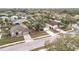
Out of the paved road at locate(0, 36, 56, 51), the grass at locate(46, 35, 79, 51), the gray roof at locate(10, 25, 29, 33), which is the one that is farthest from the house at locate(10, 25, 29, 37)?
the grass at locate(46, 35, 79, 51)

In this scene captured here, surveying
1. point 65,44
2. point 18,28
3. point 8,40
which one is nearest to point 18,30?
point 18,28

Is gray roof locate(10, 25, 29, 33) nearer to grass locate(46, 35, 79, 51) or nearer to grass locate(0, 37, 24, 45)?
grass locate(0, 37, 24, 45)

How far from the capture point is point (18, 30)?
4.66ft

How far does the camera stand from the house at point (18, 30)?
1.41 meters

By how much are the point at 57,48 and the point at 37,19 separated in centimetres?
35

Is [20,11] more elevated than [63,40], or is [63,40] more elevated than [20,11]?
[20,11]

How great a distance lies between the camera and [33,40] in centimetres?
142

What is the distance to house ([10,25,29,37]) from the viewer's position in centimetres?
141

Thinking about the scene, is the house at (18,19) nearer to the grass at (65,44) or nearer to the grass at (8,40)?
the grass at (8,40)

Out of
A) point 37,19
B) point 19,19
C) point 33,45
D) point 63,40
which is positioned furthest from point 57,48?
point 19,19

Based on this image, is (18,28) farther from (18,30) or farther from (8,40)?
(8,40)

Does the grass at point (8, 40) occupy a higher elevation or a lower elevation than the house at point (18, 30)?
lower

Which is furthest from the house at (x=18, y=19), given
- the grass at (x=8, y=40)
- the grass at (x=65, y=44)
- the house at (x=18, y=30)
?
the grass at (x=65, y=44)
